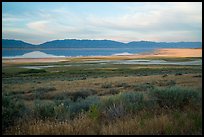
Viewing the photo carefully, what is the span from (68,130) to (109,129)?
95cm

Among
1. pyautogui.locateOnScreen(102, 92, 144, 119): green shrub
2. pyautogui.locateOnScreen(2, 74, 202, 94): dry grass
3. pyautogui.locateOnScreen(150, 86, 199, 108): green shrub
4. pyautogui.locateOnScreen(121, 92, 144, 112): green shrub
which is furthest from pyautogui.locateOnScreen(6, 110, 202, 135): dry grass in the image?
pyautogui.locateOnScreen(2, 74, 202, 94): dry grass

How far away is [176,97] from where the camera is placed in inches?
355

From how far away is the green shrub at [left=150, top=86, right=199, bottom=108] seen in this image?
895 centimetres

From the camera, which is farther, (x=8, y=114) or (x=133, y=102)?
(x=133, y=102)

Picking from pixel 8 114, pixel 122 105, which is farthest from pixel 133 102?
pixel 8 114

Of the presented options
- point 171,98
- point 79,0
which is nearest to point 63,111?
point 171,98

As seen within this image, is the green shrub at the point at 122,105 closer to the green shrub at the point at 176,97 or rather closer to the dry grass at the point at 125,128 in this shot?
the green shrub at the point at 176,97

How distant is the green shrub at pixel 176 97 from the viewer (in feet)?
29.3

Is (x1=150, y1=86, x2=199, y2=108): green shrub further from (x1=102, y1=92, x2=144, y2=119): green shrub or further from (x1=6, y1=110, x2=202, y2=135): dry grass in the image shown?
(x1=6, y1=110, x2=202, y2=135): dry grass

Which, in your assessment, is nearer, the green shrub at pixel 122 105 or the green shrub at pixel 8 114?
the green shrub at pixel 8 114

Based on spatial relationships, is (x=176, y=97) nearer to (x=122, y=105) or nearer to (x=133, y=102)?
(x=133, y=102)

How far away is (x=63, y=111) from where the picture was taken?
8.46m

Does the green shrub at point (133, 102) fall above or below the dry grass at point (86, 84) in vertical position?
above

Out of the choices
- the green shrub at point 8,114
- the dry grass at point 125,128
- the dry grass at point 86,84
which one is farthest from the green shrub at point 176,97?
the dry grass at point 86,84
